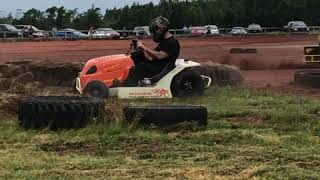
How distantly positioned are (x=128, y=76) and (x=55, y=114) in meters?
3.98

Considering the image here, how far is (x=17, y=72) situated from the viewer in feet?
53.8

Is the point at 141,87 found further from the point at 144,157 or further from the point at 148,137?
the point at 144,157

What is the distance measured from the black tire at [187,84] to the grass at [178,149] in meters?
2.05

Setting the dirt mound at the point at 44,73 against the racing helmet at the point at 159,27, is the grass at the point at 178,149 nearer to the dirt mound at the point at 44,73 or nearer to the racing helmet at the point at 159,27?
the racing helmet at the point at 159,27

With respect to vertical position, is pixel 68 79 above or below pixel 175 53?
below

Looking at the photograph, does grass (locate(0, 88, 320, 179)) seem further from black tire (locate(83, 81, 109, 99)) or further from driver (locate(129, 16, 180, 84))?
driver (locate(129, 16, 180, 84))

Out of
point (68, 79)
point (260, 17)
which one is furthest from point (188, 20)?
point (68, 79)

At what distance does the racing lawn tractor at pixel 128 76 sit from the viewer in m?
12.4

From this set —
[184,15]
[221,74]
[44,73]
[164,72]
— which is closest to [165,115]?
[164,72]

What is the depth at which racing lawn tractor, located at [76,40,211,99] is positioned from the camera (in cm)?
1244

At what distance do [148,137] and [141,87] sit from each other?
4350 mm

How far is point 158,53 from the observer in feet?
40.2

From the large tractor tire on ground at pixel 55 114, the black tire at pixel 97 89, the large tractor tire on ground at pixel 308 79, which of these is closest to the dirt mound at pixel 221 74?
the large tractor tire on ground at pixel 308 79

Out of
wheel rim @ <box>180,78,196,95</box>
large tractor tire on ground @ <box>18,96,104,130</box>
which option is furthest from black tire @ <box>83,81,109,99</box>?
large tractor tire on ground @ <box>18,96,104,130</box>
